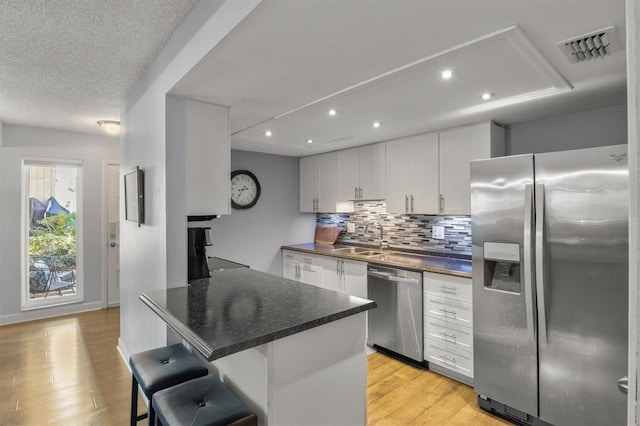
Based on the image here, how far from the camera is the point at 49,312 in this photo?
4410 millimetres

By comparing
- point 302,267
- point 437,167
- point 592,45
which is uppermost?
point 592,45

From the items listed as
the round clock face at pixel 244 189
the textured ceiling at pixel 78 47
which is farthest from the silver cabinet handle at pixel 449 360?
the textured ceiling at pixel 78 47

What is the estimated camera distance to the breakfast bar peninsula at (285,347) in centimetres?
133

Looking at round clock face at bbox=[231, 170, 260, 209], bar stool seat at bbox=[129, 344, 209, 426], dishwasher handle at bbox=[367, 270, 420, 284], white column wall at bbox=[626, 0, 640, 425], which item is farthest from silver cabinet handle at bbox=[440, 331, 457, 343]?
round clock face at bbox=[231, 170, 260, 209]

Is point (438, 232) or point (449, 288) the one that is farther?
point (438, 232)

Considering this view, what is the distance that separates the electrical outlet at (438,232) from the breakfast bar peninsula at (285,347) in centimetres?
215

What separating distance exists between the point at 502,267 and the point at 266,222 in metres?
3.11

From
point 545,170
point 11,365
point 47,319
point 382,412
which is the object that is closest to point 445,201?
point 545,170

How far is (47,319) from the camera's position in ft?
14.2

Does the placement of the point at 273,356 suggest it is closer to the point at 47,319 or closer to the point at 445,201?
the point at 445,201

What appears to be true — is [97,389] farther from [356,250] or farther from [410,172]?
[410,172]

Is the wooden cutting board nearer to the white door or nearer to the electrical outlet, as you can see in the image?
the electrical outlet

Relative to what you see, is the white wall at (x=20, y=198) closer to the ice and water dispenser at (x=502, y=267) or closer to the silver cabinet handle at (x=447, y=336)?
the silver cabinet handle at (x=447, y=336)

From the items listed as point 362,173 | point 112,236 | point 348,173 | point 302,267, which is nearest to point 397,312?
point 302,267
